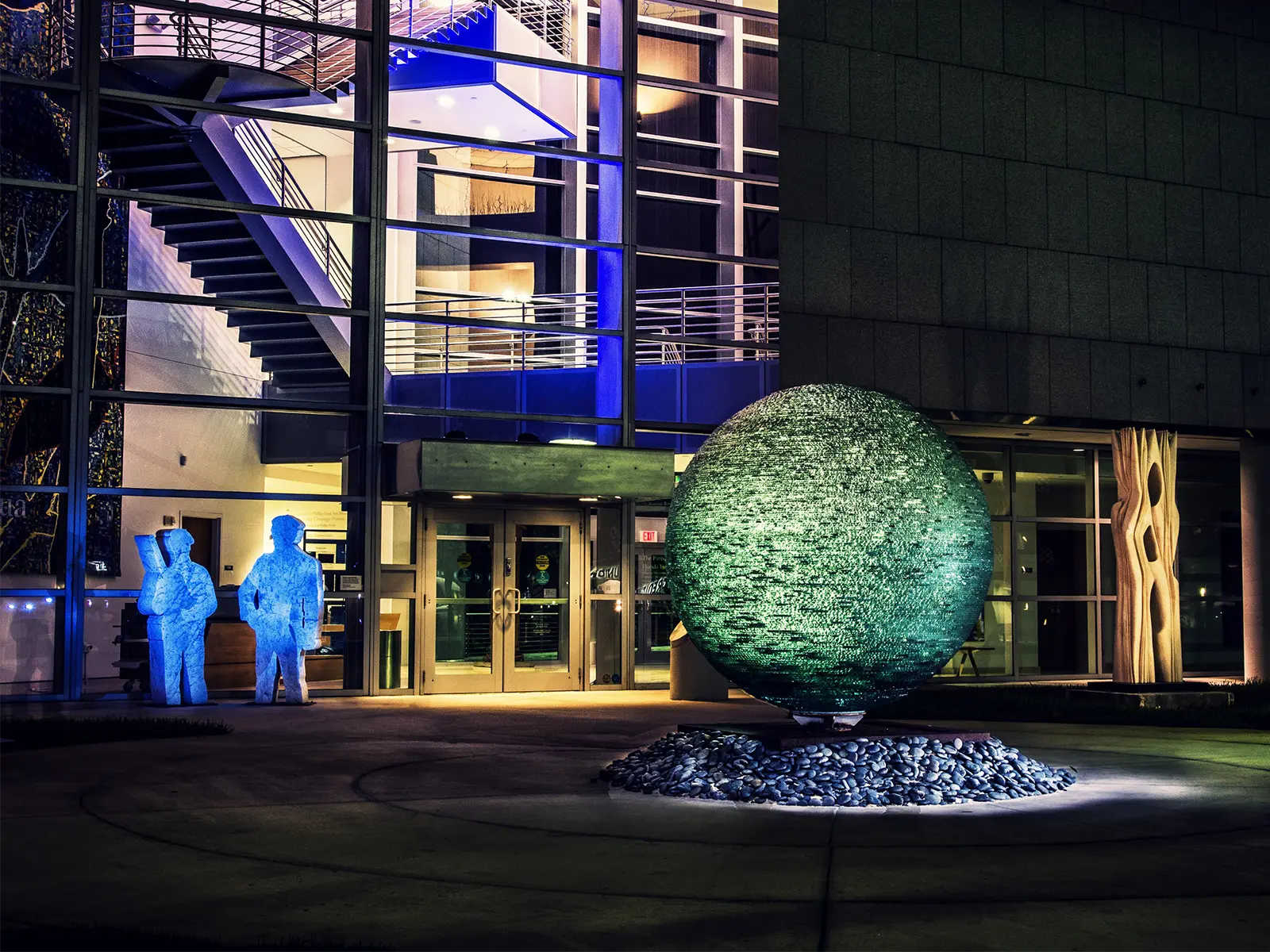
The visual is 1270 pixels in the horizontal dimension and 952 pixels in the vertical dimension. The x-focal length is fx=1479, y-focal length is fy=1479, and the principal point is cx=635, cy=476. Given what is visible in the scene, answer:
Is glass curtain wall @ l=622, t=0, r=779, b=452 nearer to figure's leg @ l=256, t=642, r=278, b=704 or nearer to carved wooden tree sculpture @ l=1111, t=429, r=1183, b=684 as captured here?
carved wooden tree sculpture @ l=1111, t=429, r=1183, b=684

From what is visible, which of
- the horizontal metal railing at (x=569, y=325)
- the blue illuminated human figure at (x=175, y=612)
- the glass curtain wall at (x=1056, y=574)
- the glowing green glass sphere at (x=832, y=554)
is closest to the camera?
the glowing green glass sphere at (x=832, y=554)

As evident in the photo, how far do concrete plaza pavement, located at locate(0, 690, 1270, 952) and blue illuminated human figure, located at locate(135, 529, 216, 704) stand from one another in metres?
4.83

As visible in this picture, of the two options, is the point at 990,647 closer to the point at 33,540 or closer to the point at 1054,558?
the point at 1054,558

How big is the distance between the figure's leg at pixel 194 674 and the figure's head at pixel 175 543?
1.03m

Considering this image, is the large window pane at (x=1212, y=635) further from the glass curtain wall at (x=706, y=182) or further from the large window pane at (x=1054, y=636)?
the glass curtain wall at (x=706, y=182)

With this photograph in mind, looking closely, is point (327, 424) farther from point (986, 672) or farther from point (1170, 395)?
point (1170, 395)

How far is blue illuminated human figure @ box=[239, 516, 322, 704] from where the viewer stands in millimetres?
16594

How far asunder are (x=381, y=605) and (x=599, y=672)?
3.20m

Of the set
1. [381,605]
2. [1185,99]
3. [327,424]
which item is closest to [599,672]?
[381,605]

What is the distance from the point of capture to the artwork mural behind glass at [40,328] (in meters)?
17.6

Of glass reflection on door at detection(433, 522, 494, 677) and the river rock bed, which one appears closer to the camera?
the river rock bed

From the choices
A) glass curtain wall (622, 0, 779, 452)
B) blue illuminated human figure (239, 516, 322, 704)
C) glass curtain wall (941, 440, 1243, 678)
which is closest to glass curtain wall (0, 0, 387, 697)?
blue illuminated human figure (239, 516, 322, 704)

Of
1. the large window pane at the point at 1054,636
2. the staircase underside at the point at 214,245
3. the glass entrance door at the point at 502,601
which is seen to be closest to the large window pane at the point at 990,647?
the large window pane at the point at 1054,636

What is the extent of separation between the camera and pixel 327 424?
19141 millimetres
